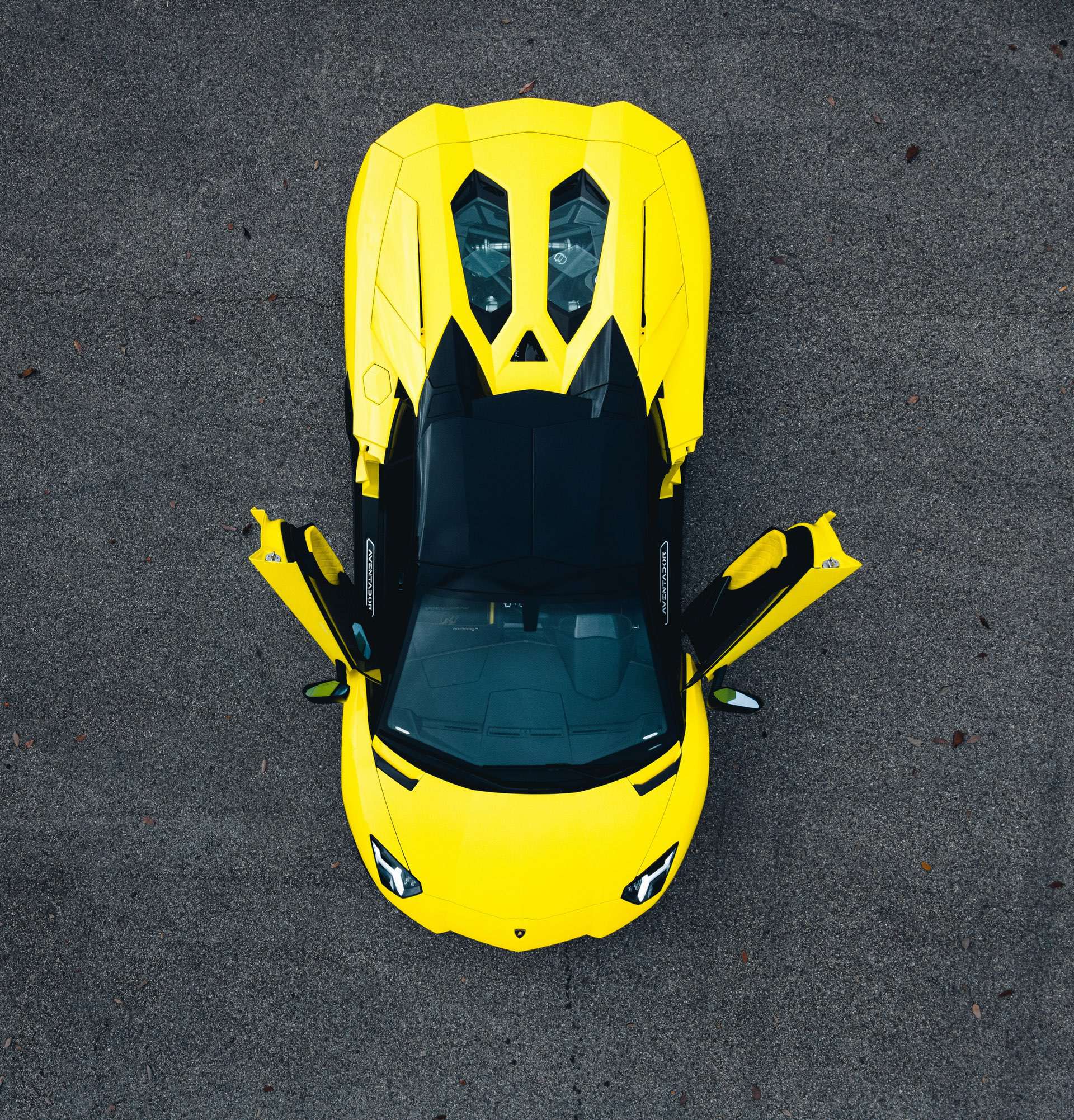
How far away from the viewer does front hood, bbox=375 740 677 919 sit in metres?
2.64

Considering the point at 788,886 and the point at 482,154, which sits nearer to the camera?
the point at 482,154

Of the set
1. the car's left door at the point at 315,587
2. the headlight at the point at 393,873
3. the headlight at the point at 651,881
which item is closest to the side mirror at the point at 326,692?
the car's left door at the point at 315,587

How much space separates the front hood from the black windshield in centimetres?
11

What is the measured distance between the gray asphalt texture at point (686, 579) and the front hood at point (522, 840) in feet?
3.22

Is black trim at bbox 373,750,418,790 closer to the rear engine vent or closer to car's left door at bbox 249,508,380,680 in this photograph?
car's left door at bbox 249,508,380,680

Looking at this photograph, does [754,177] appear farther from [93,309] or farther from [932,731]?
[93,309]

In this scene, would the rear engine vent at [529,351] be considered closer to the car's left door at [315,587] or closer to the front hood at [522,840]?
the car's left door at [315,587]

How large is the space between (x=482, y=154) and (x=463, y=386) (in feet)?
3.40

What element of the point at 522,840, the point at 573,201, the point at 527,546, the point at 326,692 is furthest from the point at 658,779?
the point at 573,201

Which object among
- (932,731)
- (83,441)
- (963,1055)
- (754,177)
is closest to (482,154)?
(754,177)

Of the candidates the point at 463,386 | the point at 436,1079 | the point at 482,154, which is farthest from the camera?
the point at 436,1079

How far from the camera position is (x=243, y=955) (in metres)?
3.50

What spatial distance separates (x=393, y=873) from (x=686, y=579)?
202cm

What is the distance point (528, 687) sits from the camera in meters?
2.60
